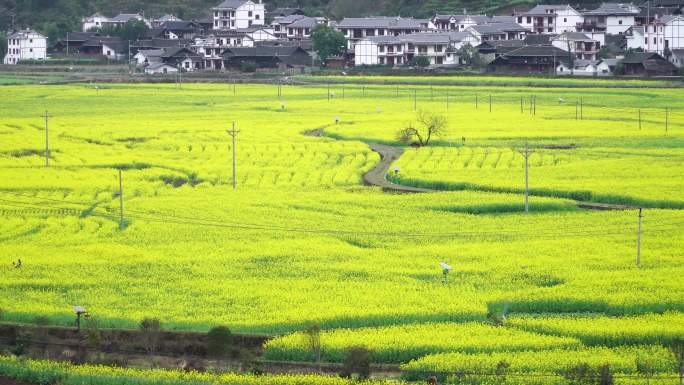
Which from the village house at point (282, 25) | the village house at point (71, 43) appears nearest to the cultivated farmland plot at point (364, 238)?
the village house at point (71, 43)

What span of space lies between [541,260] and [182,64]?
61.4m

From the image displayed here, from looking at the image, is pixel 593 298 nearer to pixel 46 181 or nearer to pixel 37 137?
pixel 46 181

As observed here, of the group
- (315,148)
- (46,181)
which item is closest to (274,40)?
(315,148)

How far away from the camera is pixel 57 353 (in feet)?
64.1

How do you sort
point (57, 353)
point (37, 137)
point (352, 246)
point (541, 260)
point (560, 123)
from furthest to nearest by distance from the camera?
point (560, 123), point (37, 137), point (352, 246), point (541, 260), point (57, 353)

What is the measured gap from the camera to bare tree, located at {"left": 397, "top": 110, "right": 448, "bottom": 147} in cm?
4572

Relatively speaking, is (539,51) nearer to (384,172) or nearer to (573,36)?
(573,36)

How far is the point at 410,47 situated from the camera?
271 ft

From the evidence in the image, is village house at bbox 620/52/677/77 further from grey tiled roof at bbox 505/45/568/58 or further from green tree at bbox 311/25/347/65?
green tree at bbox 311/25/347/65

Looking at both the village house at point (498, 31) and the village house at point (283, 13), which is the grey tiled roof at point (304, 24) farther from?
the village house at point (498, 31)

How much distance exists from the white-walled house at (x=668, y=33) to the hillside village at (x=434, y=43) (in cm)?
6

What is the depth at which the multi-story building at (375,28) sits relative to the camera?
8469 centimetres

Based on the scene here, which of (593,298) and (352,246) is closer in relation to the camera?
(593,298)

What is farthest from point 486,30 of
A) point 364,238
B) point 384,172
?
point 364,238
